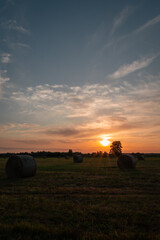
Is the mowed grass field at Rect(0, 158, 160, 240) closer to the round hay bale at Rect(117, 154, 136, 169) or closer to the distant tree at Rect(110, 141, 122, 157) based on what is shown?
the round hay bale at Rect(117, 154, 136, 169)

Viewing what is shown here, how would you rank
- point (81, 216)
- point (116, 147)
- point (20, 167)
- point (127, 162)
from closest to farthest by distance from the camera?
point (81, 216) < point (20, 167) < point (127, 162) < point (116, 147)

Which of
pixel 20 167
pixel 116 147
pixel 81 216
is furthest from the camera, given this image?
pixel 116 147

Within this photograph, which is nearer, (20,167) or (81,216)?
(81,216)

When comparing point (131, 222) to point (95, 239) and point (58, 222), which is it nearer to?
point (95, 239)

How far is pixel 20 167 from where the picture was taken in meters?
15.5

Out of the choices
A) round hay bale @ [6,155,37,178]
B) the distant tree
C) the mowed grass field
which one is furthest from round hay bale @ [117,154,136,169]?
the distant tree

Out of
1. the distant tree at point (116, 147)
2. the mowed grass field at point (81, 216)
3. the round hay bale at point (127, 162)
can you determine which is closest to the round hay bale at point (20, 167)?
the mowed grass field at point (81, 216)

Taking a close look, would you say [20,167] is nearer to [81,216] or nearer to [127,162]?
[81,216]

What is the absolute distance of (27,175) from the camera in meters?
15.5

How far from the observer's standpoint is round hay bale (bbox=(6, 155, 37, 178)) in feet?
50.5

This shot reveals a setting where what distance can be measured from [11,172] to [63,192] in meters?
8.05

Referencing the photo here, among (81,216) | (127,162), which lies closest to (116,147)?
(127,162)

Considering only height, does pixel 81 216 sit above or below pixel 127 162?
below

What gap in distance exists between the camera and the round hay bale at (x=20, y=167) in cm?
1538
